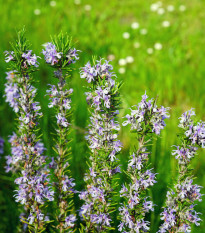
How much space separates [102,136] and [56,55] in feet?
1.49

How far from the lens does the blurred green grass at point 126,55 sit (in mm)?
2981

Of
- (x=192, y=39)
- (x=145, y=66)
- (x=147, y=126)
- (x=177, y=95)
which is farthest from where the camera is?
(x=192, y=39)

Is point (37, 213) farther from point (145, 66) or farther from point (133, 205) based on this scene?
point (145, 66)

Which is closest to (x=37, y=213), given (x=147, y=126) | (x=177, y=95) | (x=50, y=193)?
(x=50, y=193)

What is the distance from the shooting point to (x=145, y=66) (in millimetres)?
4730

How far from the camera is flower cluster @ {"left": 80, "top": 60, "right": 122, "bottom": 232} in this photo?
140 centimetres

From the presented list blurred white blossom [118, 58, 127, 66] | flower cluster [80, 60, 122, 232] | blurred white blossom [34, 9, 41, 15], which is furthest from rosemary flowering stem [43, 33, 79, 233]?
blurred white blossom [34, 9, 41, 15]

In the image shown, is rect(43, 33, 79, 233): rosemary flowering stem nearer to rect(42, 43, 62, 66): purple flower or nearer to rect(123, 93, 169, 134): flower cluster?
rect(42, 43, 62, 66): purple flower

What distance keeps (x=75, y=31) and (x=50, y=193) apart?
4.40 m

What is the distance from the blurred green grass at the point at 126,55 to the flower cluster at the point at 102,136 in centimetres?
102

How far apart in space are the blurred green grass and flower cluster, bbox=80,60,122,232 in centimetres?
102

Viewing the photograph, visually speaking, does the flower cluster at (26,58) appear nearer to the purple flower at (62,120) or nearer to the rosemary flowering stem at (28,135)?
the rosemary flowering stem at (28,135)

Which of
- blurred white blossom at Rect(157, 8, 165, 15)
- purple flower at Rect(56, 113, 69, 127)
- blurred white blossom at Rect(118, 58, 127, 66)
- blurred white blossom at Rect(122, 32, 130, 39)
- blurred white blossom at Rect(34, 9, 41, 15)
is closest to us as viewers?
purple flower at Rect(56, 113, 69, 127)

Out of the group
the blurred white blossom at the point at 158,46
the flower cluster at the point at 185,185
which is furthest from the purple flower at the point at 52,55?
the blurred white blossom at the point at 158,46
